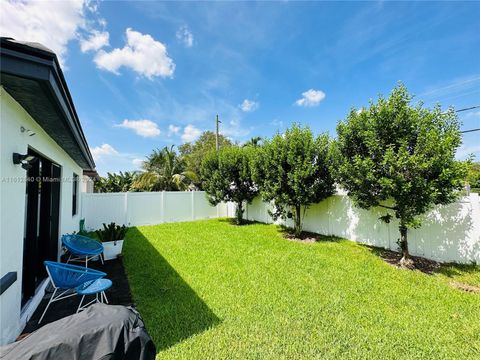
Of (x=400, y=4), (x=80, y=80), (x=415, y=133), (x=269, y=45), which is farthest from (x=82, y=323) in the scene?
(x=269, y=45)

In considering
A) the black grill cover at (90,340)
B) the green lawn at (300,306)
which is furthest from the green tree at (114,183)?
the black grill cover at (90,340)

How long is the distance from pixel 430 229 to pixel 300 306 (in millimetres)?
4756

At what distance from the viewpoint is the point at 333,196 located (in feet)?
29.3

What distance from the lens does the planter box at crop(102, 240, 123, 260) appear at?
6698mm

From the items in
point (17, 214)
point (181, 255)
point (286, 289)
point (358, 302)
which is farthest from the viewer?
point (181, 255)

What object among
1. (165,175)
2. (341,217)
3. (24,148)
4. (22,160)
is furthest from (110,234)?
(165,175)

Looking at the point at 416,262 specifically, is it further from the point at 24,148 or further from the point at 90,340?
the point at 24,148

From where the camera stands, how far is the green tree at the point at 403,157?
5129 mm

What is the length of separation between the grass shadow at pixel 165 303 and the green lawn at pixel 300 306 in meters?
0.02

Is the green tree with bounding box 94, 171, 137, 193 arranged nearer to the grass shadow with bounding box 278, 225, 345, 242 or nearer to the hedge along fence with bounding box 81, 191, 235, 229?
the hedge along fence with bounding box 81, 191, 235, 229

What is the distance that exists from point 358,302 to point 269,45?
974 cm

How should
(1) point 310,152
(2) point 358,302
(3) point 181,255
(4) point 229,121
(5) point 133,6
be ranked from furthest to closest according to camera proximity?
(4) point 229,121
(1) point 310,152
(3) point 181,255
(5) point 133,6
(2) point 358,302

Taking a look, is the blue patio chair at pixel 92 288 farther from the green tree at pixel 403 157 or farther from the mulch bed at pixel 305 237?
the mulch bed at pixel 305 237

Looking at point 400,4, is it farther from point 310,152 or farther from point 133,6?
point 133,6
